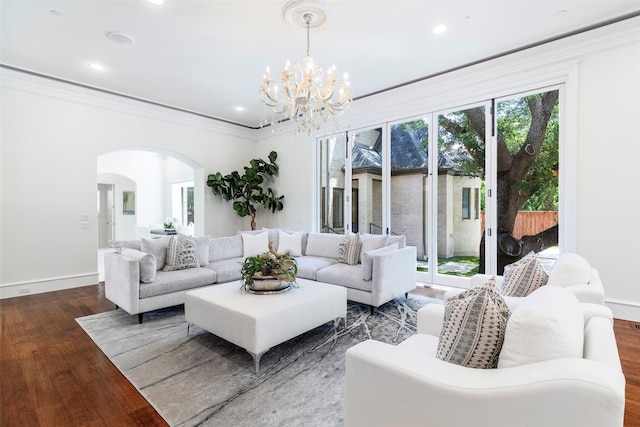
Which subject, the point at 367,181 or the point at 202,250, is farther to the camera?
the point at 367,181

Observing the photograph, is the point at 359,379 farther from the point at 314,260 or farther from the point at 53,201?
the point at 53,201

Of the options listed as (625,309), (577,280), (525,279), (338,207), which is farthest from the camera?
(338,207)

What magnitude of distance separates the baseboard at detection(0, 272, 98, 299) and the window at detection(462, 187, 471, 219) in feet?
19.9

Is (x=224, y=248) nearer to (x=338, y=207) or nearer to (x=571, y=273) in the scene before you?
(x=338, y=207)

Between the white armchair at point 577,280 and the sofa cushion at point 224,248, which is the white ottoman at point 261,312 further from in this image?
the sofa cushion at point 224,248

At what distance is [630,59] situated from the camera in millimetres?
3406

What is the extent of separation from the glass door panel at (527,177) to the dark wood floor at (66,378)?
1.26 m

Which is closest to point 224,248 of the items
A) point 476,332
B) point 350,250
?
point 350,250

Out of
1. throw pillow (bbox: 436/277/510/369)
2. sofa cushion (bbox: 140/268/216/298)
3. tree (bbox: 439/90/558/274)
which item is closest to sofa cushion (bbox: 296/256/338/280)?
sofa cushion (bbox: 140/268/216/298)

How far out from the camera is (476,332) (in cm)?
128

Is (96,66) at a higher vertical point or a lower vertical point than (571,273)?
higher

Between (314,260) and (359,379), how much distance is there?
3401mm

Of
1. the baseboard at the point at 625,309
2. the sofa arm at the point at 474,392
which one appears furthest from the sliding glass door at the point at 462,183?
the sofa arm at the point at 474,392

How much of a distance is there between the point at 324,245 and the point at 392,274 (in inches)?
60.4
